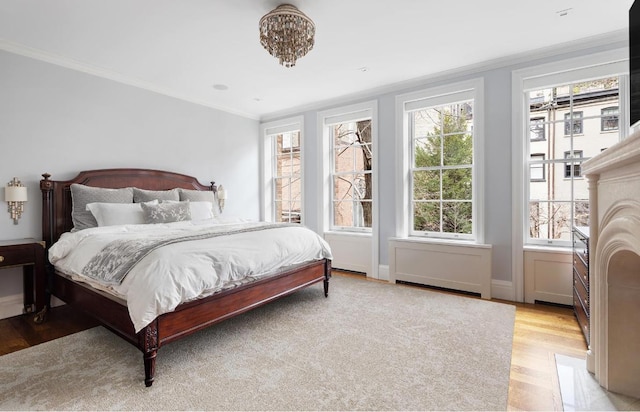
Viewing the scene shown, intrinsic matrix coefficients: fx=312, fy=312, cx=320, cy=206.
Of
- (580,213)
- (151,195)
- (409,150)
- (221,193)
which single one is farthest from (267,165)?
(580,213)

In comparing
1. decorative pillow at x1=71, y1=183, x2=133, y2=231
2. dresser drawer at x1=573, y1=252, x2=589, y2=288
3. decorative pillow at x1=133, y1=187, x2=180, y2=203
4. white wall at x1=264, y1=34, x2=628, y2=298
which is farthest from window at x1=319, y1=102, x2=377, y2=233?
decorative pillow at x1=71, y1=183, x2=133, y2=231

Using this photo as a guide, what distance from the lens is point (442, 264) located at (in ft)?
12.1

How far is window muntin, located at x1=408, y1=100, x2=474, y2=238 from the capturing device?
12.4 ft

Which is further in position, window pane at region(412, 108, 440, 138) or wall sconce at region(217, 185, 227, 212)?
wall sconce at region(217, 185, 227, 212)

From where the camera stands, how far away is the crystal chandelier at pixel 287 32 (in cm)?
232

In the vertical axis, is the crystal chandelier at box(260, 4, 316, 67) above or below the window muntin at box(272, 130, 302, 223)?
above

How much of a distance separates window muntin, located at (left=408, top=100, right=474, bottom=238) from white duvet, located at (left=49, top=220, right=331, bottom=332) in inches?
61.2

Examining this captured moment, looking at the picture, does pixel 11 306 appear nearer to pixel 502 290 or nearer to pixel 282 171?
pixel 282 171

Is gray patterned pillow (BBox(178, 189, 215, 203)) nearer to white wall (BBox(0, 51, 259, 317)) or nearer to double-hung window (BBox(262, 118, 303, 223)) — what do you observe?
white wall (BBox(0, 51, 259, 317))

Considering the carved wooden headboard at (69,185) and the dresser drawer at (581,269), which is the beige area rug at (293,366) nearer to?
the dresser drawer at (581,269)

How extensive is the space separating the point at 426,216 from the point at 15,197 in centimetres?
439

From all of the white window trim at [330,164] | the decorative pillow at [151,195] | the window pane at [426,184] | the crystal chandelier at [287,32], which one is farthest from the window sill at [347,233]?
the crystal chandelier at [287,32]

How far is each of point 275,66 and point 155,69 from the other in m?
1.37

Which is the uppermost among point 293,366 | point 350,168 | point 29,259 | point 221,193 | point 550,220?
point 350,168
